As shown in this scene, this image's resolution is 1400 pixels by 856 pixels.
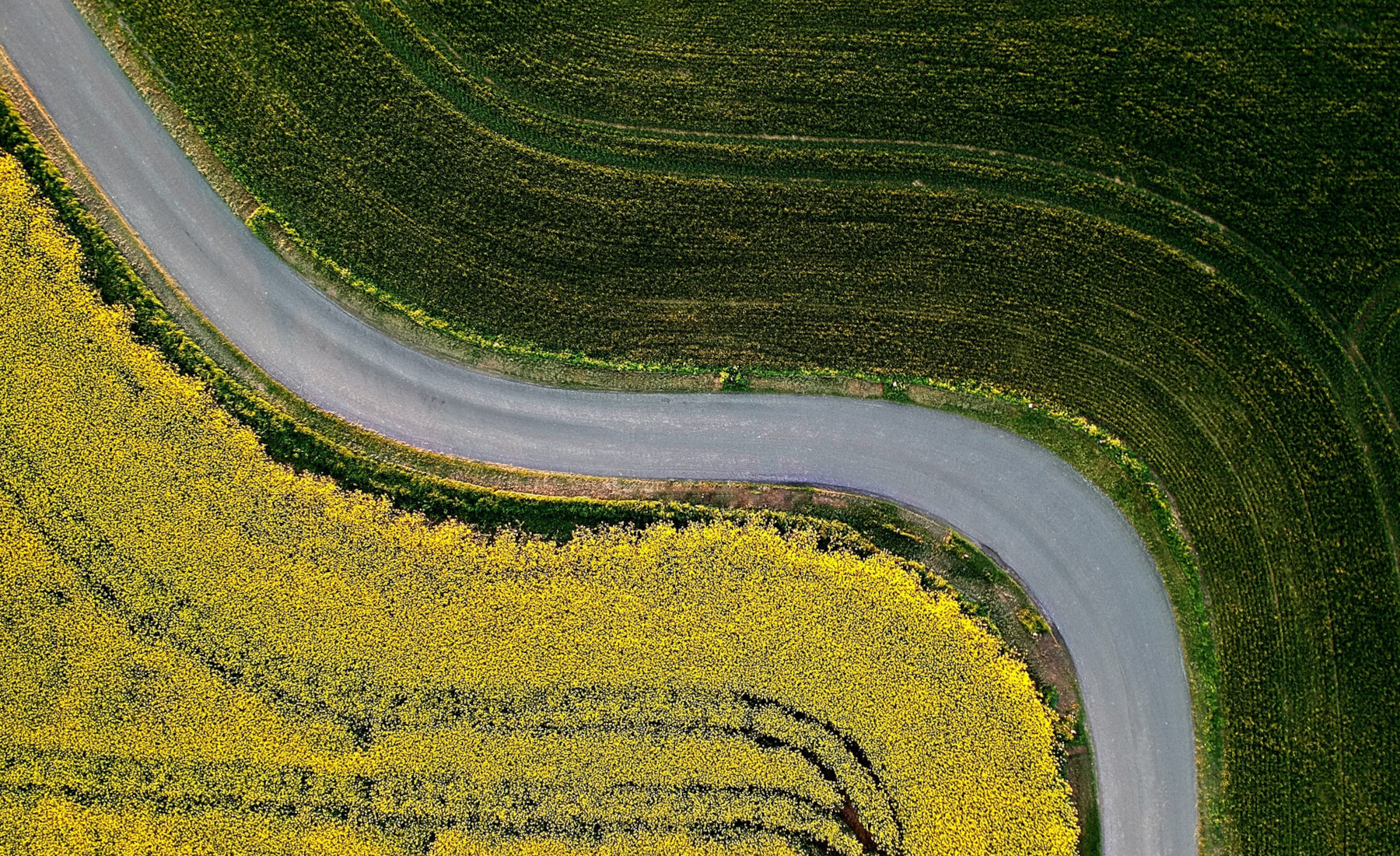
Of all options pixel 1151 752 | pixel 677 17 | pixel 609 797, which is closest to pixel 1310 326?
pixel 1151 752

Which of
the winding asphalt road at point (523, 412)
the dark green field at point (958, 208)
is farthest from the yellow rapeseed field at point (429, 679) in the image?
the dark green field at point (958, 208)

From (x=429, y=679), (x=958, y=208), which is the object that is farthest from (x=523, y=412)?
(x=958, y=208)

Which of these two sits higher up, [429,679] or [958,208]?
[958,208]

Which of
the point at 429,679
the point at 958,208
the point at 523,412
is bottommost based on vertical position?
the point at 429,679

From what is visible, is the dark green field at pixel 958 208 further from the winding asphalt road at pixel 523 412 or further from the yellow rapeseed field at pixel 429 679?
the yellow rapeseed field at pixel 429 679

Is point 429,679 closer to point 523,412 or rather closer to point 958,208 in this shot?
point 523,412

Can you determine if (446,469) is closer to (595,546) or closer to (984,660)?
(595,546)
